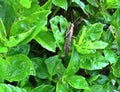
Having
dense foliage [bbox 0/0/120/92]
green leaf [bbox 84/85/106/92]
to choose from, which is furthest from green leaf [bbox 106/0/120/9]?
green leaf [bbox 84/85/106/92]

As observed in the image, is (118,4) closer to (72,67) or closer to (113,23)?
(113,23)

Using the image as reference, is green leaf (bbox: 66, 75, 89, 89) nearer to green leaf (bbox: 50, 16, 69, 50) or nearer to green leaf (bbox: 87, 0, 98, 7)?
green leaf (bbox: 50, 16, 69, 50)

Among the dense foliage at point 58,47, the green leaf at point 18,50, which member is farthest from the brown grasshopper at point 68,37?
the green leaf at point 18,50

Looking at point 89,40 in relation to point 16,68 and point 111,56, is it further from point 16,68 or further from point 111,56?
point 16,68

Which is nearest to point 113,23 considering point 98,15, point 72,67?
point 98,15

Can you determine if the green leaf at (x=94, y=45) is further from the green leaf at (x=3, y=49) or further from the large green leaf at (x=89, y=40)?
the green leaf at (x=3, y=49)
